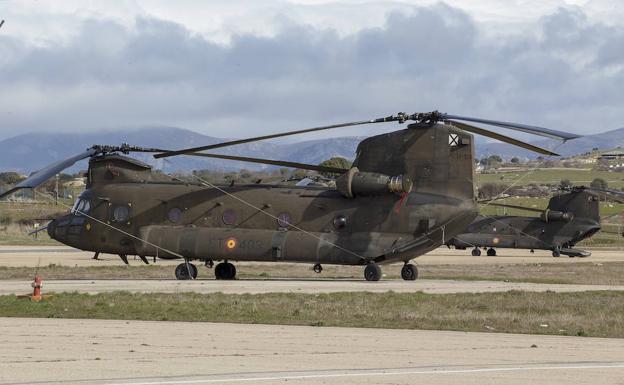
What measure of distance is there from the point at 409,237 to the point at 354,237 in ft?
6.14

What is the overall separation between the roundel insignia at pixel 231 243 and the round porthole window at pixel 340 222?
140 inches

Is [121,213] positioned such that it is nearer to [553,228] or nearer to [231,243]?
[231,243]

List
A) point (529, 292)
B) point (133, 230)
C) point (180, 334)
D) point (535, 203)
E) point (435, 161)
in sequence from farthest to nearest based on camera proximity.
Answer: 1. point (535, 203)
2. point (133, 230)
3. point (435, 161)
4. point (529, 292)
5. point (180, 334)

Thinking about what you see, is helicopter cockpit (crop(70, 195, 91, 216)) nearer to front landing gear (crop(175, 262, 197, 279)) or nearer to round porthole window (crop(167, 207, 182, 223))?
round porthole window (crop(167, 207, 182, 223))

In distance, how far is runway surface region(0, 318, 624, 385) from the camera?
45.6 feet

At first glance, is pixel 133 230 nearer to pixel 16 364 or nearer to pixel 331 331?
pixel 331 331

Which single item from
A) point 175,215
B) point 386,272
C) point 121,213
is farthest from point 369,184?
point 386,272

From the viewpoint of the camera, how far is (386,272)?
42.8m

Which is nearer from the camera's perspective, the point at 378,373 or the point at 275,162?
the point at 378,373

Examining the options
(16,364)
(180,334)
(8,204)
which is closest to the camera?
(16,364)

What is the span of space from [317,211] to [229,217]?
10.7ft

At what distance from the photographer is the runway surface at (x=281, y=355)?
13914mm

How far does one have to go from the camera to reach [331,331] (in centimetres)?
1983

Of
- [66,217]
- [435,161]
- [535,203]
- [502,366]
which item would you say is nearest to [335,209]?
[435,161]
